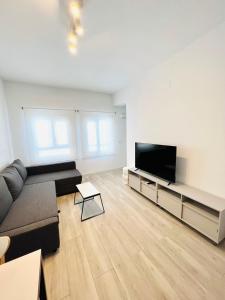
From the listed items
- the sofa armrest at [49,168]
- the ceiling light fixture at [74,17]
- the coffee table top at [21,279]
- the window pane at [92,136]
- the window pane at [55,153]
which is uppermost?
the ceiling light fixture at [74,17]

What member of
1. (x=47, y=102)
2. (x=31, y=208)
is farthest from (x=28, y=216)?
(x=47, y=102)

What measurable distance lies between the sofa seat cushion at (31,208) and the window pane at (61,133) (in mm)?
1638

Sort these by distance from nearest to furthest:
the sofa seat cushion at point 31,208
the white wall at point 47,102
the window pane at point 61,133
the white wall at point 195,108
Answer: the sofa seat cushion at point 31,208 < the white wall at point 195,108 < the white wall at point 47,102 < the window pane at point 61,133

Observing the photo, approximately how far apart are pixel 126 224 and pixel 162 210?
0.76 metres

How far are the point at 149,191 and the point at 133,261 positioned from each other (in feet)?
4.36

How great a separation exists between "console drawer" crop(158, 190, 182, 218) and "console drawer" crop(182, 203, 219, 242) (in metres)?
0.10

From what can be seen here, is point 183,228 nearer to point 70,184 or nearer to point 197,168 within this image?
point 197,168

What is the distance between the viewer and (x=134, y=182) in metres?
3.12

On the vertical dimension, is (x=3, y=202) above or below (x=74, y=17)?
below

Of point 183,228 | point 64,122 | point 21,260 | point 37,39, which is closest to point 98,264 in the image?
point 21,260

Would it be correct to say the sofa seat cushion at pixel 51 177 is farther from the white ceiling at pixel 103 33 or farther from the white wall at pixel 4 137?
the white ceiling at pixel 103 33

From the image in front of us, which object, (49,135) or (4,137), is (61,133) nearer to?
(49,135)

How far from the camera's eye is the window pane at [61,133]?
3.82 m

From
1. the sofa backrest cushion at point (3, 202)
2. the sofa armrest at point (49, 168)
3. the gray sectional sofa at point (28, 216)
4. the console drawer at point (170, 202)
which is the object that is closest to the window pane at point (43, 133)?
the sofa armrest at point (49, 168)
